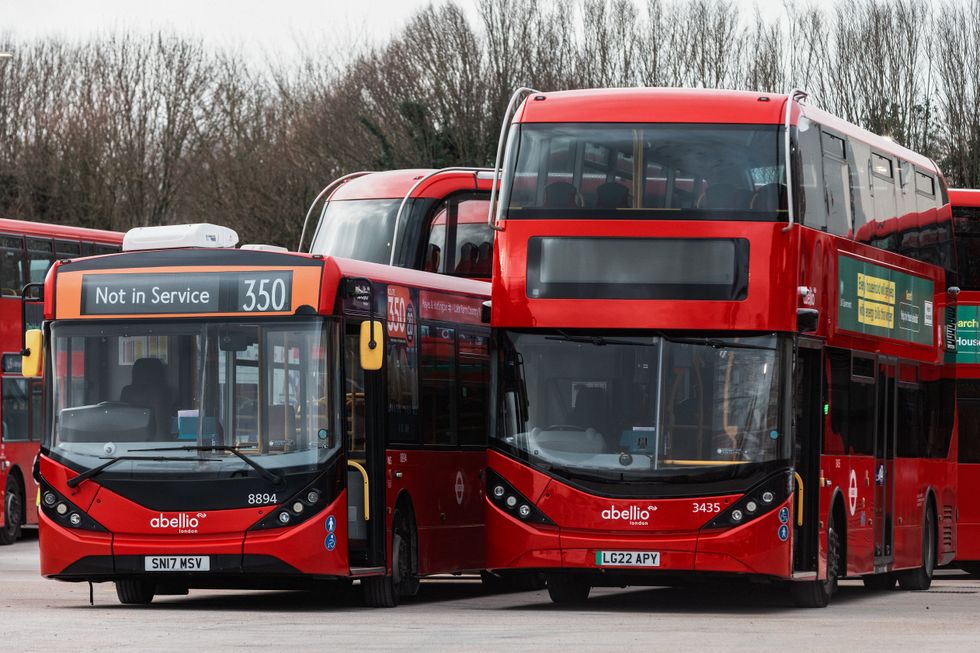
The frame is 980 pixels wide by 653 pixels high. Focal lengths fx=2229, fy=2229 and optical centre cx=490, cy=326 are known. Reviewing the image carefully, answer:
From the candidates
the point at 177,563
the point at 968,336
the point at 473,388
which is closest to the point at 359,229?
the point at 473,388

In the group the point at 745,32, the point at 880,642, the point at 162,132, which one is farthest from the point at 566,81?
the point at 880,642

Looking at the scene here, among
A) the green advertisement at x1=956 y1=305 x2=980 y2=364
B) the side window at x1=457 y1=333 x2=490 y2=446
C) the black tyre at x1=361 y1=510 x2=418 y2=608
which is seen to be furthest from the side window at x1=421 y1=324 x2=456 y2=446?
the green advertisement at x1=956 y1=305 x2=980 y2=364

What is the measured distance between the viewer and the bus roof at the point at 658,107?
18625 mm

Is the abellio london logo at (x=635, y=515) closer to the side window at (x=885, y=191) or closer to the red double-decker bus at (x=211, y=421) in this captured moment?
the red double-decker bus at (x=211, y=421)

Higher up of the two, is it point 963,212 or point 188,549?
point 963,212

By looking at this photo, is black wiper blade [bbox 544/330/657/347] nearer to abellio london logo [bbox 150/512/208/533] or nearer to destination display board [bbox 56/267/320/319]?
destination display board [bbox 56/267/320/319]

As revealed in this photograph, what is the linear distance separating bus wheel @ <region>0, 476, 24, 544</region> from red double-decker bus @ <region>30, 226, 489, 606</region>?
1428 centimetres

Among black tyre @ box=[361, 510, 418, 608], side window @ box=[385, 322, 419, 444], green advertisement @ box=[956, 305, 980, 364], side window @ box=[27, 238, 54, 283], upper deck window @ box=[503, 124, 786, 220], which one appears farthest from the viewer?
side window @ box=[27, 238, 54, 283]

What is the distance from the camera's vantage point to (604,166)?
60.6 feet

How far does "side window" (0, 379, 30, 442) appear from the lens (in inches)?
1264

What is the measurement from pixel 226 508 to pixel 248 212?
40.0 metres

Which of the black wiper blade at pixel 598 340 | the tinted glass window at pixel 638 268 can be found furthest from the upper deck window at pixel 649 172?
the black wiper blade at pixel 598 340

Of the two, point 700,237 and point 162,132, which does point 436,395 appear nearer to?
point 700,237

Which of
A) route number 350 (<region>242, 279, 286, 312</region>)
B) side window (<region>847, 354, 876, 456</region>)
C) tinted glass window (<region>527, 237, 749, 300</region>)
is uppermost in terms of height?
tinted glass window (<region>527, 237, 749, 300</region>)
